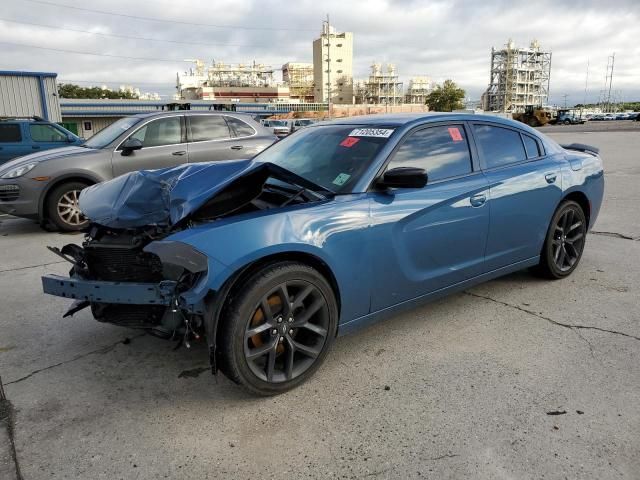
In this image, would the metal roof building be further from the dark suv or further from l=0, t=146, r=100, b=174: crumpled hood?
l=0, t=146, r=100, b=174: crumpled hood

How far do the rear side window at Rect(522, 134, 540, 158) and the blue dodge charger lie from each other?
0.18 meters

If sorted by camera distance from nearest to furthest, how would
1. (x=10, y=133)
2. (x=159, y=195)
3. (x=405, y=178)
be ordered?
(x=405, y=178)
(x=159, y=195)
(x=10, y=133)

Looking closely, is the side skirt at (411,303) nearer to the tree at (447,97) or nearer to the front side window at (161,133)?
the front side window at (161,133)

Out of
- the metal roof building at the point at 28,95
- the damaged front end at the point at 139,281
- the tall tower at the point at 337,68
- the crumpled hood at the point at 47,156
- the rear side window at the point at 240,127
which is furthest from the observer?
the tall tower at the point at 337,68

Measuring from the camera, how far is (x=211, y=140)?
788cm

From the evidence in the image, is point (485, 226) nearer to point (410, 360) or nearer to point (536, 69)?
point (410, 360)

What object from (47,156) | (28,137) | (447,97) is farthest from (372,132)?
(447,97)

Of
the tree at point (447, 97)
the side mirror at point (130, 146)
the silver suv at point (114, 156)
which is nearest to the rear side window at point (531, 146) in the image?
the silver suv at point (114, 156)

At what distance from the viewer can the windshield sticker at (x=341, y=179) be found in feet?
10.4

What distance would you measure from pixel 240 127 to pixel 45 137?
6050mm

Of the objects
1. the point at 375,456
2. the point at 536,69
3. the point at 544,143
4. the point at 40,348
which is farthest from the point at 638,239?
the point at 536,69

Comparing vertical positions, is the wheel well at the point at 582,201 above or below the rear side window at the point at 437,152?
below

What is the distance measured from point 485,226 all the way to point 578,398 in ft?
4.42

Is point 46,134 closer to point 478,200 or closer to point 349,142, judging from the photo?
point 349,142
